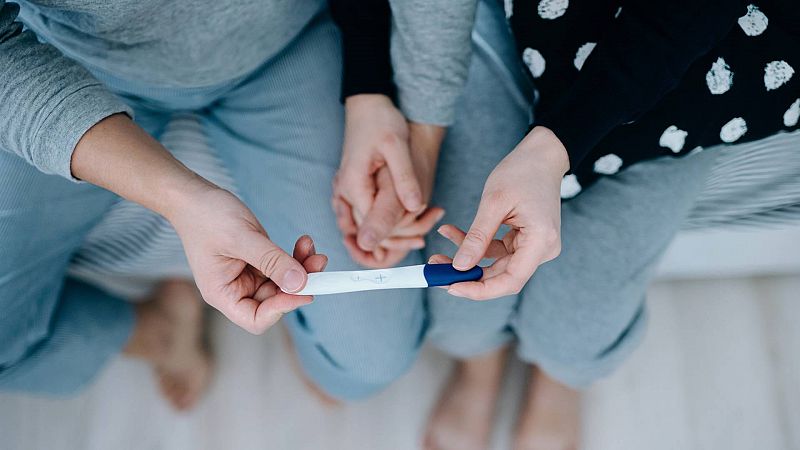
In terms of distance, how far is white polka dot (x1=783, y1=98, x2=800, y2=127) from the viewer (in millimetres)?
625

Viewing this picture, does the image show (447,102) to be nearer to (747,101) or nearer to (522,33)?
(522,33)

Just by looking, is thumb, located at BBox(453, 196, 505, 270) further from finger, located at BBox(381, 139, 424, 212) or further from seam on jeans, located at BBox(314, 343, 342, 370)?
seam on jeans, located at BBox(314, 343, 342, 370)

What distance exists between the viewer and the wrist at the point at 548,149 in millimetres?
595

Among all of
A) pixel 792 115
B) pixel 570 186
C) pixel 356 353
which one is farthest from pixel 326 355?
pixel 792 115

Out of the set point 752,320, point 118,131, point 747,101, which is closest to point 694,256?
point 752,320

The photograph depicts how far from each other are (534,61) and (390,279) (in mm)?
289

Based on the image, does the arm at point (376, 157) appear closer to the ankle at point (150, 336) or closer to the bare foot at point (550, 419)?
the bare foot at point (550, 419)

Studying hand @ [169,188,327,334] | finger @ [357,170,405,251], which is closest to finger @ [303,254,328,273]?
hand @ [169,188,327,334]

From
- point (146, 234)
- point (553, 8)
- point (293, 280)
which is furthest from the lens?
point (146, 234)

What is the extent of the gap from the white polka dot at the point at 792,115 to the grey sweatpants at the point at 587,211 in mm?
52

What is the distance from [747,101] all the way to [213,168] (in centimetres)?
61

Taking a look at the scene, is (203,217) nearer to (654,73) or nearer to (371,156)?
(371,156)

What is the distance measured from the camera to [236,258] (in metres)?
0.58

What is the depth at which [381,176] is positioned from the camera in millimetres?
726
